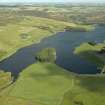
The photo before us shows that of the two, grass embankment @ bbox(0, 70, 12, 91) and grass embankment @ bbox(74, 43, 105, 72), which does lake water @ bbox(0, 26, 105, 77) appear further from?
grass embankment @ bbox(0, 70, 12, 91)

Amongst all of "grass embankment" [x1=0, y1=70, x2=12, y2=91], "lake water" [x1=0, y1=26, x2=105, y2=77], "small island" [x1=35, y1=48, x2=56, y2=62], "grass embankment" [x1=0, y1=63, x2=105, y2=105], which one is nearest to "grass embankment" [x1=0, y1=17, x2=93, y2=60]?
"lake water" [x1=0, y1=26, x2=105, y2=77]

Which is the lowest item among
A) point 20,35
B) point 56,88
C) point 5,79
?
point 5,79

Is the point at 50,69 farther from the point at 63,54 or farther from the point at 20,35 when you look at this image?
the point at 20,35

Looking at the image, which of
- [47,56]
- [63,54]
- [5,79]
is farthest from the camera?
[63,54]

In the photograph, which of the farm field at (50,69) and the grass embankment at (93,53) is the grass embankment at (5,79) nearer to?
the farm field at (50,69)

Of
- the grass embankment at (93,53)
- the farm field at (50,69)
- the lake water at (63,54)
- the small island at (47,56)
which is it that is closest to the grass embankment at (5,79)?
the farm field at (50,69)

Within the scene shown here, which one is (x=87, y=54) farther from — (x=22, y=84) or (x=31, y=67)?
(x=22, y=84)

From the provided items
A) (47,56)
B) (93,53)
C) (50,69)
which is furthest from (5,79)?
(93,53)
